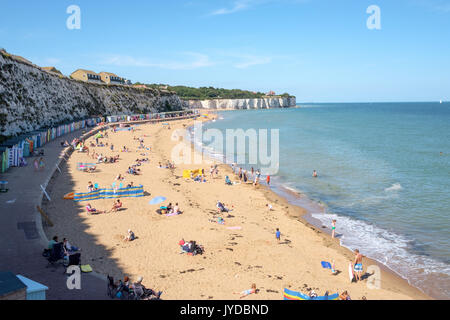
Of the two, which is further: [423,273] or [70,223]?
[70,223]

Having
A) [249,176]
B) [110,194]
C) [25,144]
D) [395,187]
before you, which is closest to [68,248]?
[110,194]

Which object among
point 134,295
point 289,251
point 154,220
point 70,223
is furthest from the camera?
point 154,220

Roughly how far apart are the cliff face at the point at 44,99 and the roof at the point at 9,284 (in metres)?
31.3

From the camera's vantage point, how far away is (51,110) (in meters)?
46.9

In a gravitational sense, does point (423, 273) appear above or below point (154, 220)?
below

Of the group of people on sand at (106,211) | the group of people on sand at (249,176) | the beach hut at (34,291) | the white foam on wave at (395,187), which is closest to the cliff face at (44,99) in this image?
the group of people on sand at (106,211)

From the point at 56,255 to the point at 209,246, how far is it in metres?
6.06

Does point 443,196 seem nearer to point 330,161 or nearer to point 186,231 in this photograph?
point 330,161

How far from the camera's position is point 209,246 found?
1380 cm

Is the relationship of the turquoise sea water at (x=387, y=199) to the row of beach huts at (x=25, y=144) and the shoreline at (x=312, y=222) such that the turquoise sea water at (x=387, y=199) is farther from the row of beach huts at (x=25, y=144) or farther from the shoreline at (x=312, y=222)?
the row of beach huts at (x=25, y=144)

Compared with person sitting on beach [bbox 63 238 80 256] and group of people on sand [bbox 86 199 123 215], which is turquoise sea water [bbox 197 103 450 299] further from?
person sitting on beach [bbox 63 238 80 256]

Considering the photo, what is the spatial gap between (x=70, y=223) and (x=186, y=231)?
18.3 ft
